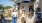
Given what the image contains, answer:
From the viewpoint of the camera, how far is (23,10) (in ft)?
3.16

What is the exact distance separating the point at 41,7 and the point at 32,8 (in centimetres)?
9

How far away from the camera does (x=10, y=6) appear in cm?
95

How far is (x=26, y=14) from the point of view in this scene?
3.16ft

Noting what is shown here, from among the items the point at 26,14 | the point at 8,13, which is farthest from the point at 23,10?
the point at 8,13

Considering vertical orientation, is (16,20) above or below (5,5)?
below

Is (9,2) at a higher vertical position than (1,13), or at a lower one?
higher

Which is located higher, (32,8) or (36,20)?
(32,8)

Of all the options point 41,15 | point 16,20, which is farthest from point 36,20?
point 16,20

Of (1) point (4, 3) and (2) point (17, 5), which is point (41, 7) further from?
(1) point (4, 3)

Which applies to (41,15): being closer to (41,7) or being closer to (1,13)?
(41,7)

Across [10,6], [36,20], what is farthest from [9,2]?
[36,20]

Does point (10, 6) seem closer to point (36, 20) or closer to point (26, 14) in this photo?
point (26, 14)

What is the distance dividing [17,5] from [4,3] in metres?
0.13

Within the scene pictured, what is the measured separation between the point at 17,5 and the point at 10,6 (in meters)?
0.07
